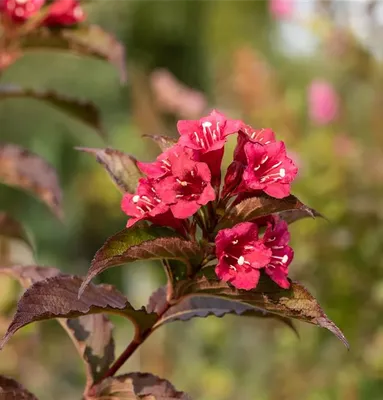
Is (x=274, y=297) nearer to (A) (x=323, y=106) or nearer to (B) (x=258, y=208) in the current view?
(B) (x=258, y=208)

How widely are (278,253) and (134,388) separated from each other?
19 cm

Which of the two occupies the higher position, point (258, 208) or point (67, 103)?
point (258, 208)

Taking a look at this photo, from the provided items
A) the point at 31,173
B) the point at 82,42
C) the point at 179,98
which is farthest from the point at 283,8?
the point at 31,173

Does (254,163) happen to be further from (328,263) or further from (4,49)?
(328,263)

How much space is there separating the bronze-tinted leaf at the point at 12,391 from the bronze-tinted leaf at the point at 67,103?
0.44 metres

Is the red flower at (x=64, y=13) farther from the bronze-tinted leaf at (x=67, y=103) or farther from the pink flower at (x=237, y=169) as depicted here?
the pink flower at (x=237, y=169)

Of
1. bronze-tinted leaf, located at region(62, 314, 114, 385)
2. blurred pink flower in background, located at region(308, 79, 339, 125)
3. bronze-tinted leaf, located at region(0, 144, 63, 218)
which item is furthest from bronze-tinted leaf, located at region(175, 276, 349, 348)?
blurred pink flower in background, located at region(308, 79, 339, 125)

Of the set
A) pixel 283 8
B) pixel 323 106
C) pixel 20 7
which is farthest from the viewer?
pixel 283 8

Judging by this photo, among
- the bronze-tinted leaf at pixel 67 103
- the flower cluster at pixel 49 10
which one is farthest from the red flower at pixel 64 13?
the bronze-tinted leaf at pixel 67 103

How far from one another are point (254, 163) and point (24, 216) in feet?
18.7

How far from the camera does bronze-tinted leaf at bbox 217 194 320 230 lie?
583 mm

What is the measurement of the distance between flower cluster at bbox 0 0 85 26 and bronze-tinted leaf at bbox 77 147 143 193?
0.44 m

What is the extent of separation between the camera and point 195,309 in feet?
2.33

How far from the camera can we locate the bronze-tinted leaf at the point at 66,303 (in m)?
0.55
